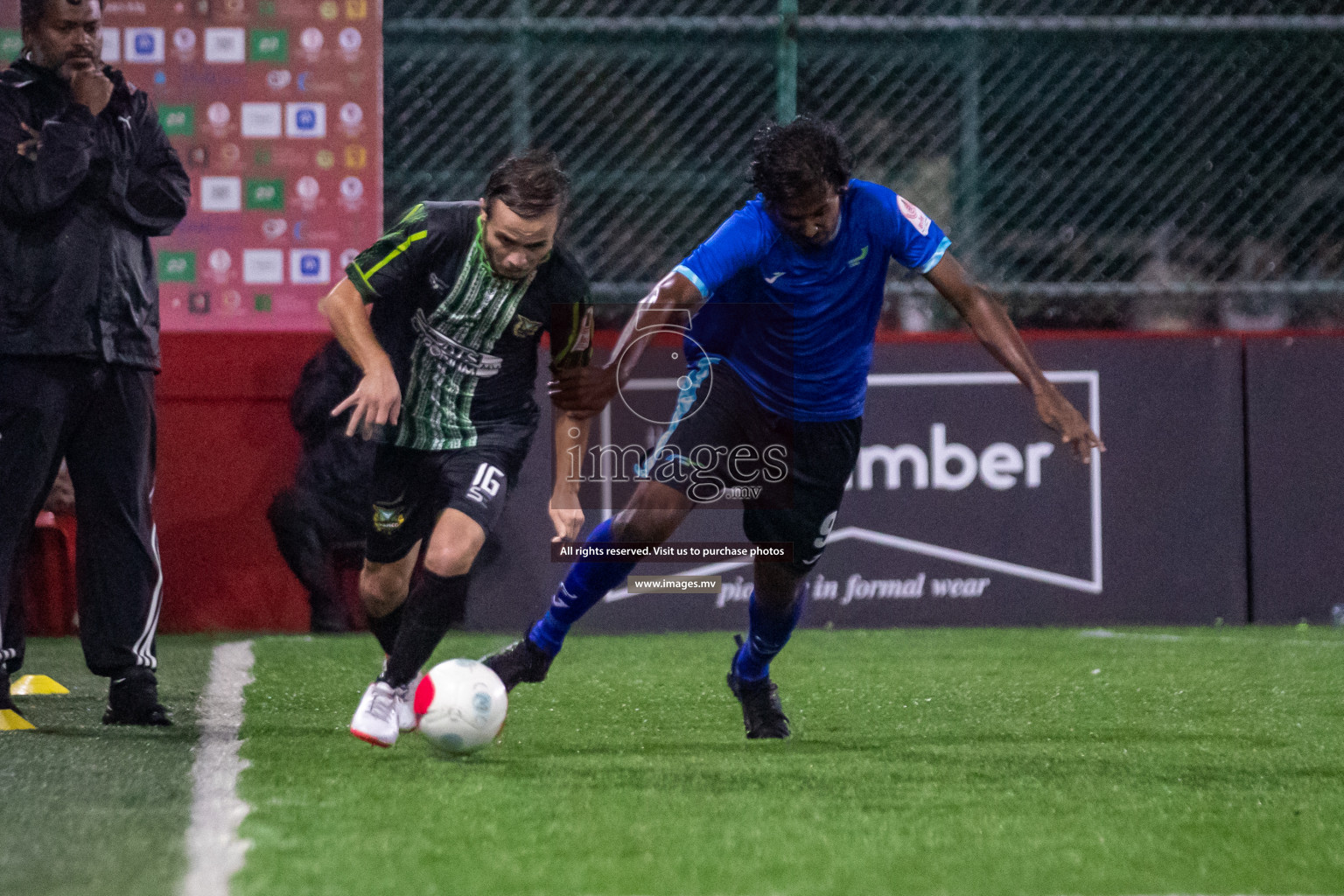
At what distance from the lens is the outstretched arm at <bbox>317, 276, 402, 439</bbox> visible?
12.4 feet

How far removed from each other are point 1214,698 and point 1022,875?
2611mm

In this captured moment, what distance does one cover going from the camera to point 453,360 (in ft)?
14.1

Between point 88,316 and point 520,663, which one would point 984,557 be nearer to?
point 520,663

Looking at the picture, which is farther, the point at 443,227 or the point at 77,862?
the point at 443,227

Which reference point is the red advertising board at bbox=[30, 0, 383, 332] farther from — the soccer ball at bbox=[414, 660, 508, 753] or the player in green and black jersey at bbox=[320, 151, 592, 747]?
the soccer ball at bbox=[414, 660, 508, 753]

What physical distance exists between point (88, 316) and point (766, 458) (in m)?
1.82

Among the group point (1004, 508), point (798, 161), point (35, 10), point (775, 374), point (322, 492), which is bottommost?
point (1004, 508)

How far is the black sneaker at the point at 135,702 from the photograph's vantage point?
4.40 meters

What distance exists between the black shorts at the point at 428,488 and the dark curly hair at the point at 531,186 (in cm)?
64

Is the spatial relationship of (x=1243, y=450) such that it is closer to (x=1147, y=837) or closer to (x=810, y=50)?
(x=810, y=50)

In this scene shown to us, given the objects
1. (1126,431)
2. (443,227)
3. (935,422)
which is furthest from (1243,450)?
(443,227)

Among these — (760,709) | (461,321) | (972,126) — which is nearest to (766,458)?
(760,709)

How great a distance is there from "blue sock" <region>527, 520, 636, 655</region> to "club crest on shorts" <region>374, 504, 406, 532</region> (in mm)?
471

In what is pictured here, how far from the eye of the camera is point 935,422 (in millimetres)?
7148
